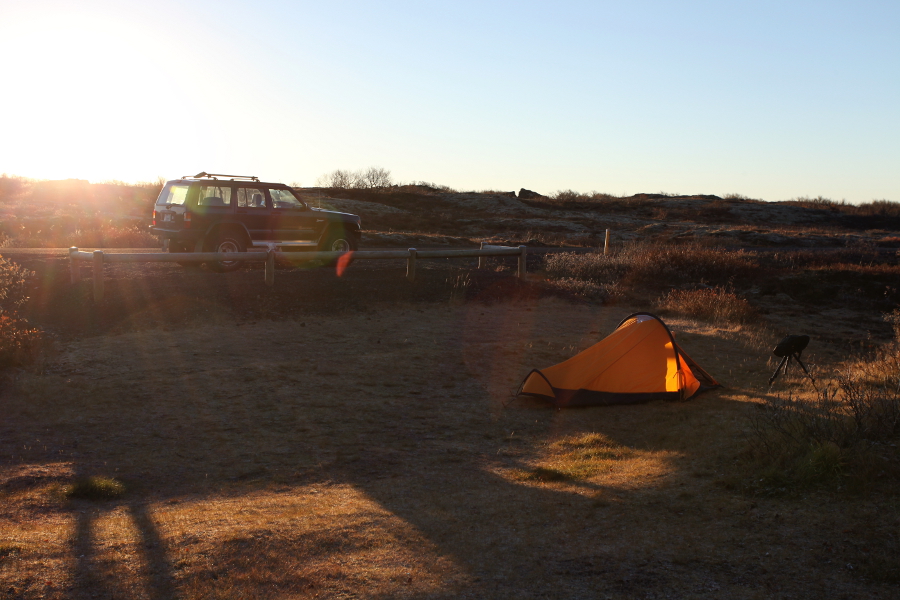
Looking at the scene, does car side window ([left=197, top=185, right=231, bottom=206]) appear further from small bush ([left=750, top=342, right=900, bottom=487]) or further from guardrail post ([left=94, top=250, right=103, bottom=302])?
small bush ([left=750, top=342, right=900, bottom=487])

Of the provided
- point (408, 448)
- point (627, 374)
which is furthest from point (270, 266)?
point (627, 374)

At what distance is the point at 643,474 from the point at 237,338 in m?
7.82

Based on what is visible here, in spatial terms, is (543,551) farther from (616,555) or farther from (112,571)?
(112,571)

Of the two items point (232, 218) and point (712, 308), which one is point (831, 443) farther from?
point (232, 218)

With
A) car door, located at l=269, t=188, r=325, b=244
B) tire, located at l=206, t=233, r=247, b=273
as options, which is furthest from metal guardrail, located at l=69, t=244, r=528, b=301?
car door, located at l=269, t=188, r=325, b=244

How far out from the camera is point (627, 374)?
961 cm

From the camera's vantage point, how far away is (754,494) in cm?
568

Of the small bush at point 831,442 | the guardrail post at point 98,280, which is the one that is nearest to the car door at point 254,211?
the guardrail post at point 98,280

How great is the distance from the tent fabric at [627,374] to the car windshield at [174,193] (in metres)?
8.79

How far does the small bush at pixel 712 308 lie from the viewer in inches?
598

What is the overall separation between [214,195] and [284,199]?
5.43 ft

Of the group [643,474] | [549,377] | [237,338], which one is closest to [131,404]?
[237,338]

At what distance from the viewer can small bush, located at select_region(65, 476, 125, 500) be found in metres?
6.07

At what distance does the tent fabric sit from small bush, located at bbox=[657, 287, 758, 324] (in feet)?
18.8
